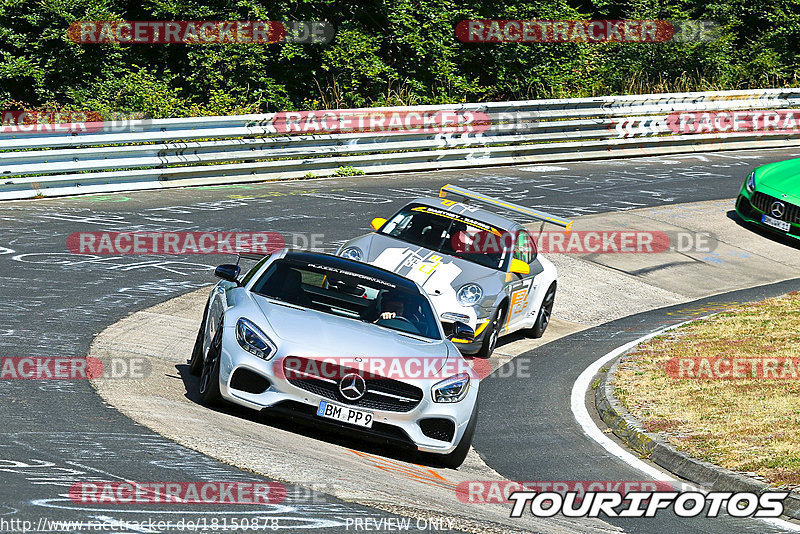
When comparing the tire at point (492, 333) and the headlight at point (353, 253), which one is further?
the headlight at point (353, 253)

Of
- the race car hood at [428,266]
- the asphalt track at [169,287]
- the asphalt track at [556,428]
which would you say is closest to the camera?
the asphalt track at [169,287]

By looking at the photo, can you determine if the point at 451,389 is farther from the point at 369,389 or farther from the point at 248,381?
the point at 248,381

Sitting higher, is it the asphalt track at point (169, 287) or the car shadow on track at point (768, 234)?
the asphalt track at point (169, 287)

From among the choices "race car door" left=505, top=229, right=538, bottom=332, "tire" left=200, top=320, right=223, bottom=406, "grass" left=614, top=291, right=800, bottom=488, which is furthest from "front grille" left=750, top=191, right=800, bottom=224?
"tire" left=200, top=320, right=223, bottom=406

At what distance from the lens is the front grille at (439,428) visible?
8.18 m

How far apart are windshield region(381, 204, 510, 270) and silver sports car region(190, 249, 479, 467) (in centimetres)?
391

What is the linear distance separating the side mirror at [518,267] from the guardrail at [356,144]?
28.3ft

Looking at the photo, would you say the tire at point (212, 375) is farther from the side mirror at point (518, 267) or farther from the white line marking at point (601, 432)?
the side mirror at point (518, 267)

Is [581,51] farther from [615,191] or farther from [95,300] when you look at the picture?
[95,300]

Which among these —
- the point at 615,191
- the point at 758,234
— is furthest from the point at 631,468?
the point at 615,191

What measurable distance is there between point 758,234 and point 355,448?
45.4ft

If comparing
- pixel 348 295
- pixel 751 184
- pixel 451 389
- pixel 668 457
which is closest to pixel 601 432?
pixel 668 457

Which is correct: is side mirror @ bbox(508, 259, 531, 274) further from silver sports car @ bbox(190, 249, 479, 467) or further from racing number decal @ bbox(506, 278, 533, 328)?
silver sports car @ bbox(190, 249, 479, 467)

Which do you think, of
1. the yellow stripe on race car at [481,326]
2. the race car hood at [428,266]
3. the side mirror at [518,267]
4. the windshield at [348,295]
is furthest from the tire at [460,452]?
the side mirror at [518,267]
